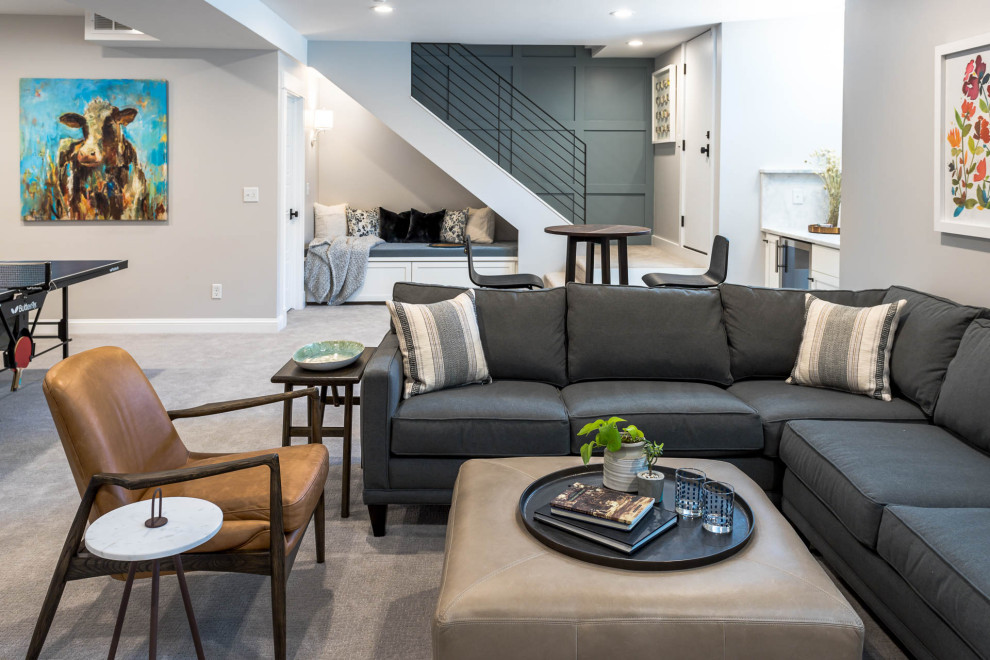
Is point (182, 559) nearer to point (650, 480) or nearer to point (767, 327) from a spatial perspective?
point (650, 480)

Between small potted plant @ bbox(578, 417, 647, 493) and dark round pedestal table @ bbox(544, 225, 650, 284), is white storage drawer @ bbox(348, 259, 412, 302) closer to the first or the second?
dark round pedestal table @ bbox(544, 225, 650, 284)

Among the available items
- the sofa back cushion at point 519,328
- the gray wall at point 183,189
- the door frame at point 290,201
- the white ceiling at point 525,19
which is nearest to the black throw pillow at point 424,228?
the door frame at point 290,201

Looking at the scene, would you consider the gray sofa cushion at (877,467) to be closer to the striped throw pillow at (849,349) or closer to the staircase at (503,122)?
the striped throw pillow at (849,349)

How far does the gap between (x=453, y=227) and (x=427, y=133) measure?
135cm

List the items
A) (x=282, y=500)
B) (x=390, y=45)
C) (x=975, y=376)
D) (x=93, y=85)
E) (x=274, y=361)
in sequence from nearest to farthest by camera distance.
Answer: (x=282, y=500), (x=975, y=376), (x=274, y=361), (x=93, y=85), (x=390, y=45)

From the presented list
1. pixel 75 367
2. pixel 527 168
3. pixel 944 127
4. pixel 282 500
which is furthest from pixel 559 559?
pixel 527 168

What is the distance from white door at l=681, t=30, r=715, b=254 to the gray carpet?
14.6 ft

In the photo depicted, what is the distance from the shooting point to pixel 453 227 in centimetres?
899

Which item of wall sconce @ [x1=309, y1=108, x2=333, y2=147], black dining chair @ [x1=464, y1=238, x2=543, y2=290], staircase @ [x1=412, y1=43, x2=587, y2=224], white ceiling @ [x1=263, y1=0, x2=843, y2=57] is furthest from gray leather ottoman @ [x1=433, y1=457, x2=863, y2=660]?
staircase @ [x1=412, y1=43, x2=587, y2=224]

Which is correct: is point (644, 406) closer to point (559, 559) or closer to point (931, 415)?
point (931, 415)

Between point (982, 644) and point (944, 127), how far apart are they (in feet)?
8.09

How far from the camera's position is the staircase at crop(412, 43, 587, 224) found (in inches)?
350

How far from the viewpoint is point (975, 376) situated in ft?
9.05

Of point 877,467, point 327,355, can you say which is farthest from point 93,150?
point 877,467
